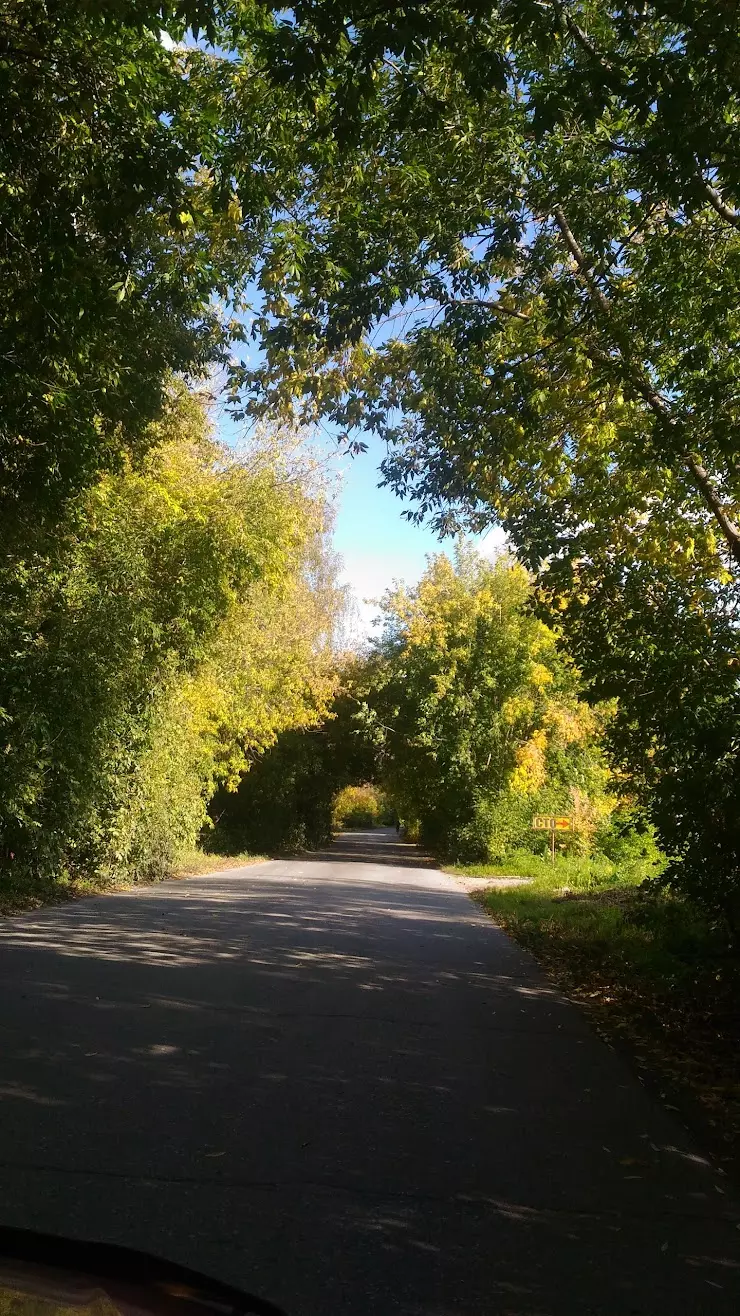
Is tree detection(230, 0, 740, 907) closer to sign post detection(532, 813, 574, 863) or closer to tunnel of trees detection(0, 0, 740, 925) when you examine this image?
tunnel of trees detection(0, 0, 740, 925)

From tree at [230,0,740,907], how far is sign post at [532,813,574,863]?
641 inches

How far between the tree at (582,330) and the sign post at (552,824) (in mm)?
16269

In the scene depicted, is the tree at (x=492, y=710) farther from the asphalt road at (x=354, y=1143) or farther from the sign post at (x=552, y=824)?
the asphalt road at (x=354, y=1143)

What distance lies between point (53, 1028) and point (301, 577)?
26222 mm

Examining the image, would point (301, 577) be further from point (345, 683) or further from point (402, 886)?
point (402, 886)

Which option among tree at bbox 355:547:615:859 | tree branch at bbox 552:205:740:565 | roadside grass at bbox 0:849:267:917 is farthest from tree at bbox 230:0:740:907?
tree at bbox 355:547:615:859

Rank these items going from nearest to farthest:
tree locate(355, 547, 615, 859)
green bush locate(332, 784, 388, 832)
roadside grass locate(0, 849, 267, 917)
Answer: roadside grass locate(0, 849, 267, 917), tree locate(355, 547, 615, 859), green bush locate(332, 784, 388, 832)

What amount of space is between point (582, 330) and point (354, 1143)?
7032 mm

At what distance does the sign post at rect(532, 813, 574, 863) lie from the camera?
83.1ft

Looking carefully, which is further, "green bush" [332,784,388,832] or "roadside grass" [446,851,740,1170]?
"green bush" [332,784,388,832]

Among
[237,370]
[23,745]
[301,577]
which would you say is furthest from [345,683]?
[237,370]

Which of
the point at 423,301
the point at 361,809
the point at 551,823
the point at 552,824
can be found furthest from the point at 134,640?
the point at 361,809

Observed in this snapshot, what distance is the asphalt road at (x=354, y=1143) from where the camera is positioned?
3457 millimetres

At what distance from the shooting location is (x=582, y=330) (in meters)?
8.71
